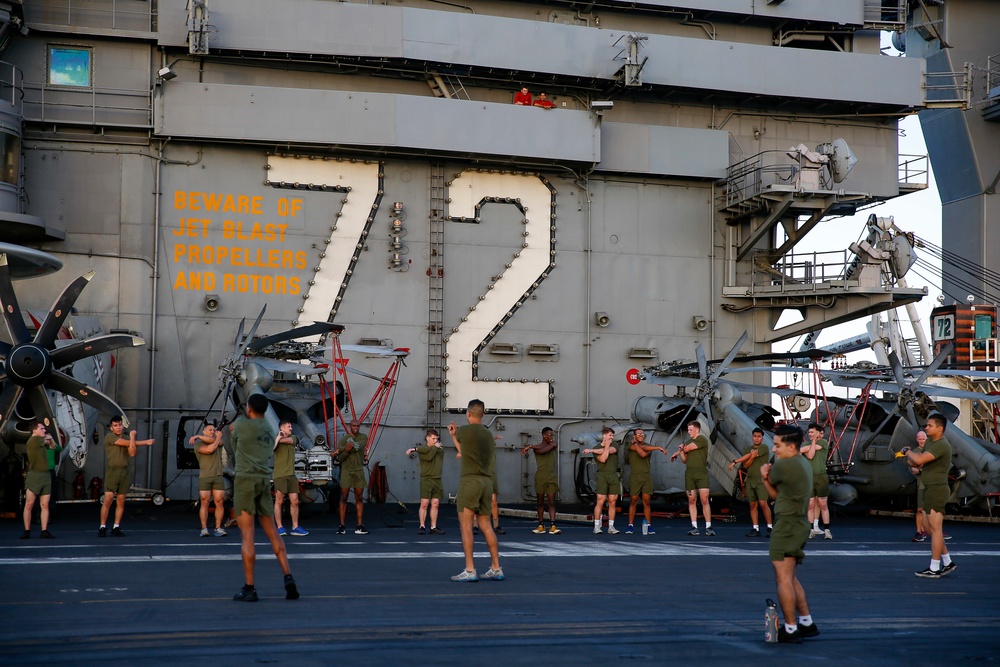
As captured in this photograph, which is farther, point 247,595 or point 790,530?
point 247,595

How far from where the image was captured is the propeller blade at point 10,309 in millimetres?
20188

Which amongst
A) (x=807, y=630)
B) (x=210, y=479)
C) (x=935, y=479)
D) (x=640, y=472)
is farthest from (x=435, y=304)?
(x=807, y=630)

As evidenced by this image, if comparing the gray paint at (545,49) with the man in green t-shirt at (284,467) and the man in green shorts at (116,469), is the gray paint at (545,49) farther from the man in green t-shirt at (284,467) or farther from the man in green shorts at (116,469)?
the man in green t-shirt at (284,467)

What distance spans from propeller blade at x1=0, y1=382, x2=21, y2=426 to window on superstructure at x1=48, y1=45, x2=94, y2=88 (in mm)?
10071

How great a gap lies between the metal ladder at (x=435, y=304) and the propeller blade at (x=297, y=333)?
23.0 ft

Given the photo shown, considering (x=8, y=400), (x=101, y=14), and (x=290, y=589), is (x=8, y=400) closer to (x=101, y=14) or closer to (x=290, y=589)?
(x=101, y=14)

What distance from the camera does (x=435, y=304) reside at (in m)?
28.8

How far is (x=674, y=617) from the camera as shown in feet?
32.7

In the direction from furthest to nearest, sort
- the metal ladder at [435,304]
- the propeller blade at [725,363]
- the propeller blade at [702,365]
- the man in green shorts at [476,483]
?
the metal ladder at [435,304], the propeller blade at [702,365], the propeller blade at [725,363], the man in green shorts at [476,483]

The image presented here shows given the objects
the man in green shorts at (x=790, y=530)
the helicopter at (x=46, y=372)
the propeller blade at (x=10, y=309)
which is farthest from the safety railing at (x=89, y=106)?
the man in green shorts at (x=790, y=530)

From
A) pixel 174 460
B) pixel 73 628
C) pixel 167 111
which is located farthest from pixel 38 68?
pixel 73 628

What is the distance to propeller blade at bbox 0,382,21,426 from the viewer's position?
20.1m

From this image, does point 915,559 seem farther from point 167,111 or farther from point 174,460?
point 167,111

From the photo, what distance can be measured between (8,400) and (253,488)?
11.9 m
